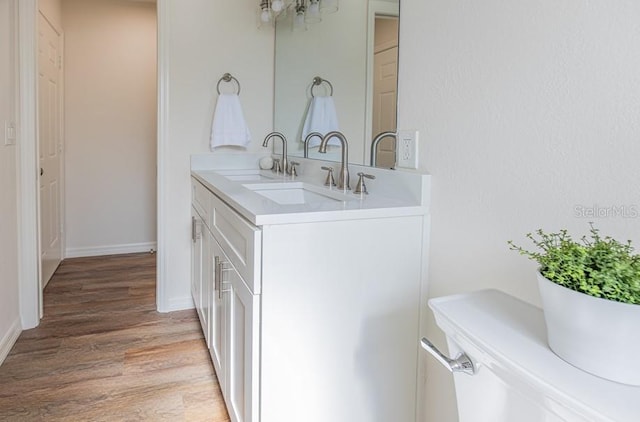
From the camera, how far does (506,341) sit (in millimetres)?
797

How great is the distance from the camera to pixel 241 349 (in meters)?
1.43

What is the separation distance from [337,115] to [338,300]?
3.50ft

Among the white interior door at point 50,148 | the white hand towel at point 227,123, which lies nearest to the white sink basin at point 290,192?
the white hand towel at point 227,123

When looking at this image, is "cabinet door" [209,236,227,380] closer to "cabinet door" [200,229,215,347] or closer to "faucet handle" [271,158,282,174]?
"cabinet door" [200,229,215,347]

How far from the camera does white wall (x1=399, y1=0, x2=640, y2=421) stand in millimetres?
902

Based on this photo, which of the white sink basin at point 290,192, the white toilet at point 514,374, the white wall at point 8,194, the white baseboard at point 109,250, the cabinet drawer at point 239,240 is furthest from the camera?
the white baseboard at point 109,250

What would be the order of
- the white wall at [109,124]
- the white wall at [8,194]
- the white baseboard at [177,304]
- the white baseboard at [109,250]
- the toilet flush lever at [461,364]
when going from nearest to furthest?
the toilet flush lever at [461,364]
the white wall at [8,194]
the white baseboard at [177,304]
the white wall at [109,124]
the white baseboard at [109,250]

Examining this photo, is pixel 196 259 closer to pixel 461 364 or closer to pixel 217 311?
pixel 217 311

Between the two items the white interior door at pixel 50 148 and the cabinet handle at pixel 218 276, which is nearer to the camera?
the cabinet handle at pixel 218 276

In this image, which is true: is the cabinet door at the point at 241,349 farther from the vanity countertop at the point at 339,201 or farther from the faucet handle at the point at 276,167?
the faucet handle at the point at 276,167

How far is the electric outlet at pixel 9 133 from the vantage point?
215 centimetres

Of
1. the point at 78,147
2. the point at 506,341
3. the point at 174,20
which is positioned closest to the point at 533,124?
the point at 506,341

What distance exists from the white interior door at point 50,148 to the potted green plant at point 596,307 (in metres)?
3.13

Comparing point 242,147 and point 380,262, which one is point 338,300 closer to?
point 380,262
